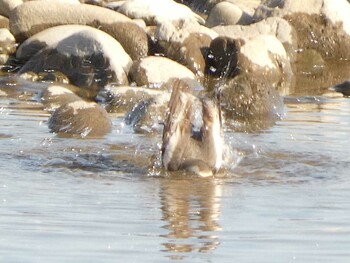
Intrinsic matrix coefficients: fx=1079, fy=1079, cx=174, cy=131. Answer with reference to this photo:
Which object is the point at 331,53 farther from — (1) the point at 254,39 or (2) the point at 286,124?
(2) the point at 286,124

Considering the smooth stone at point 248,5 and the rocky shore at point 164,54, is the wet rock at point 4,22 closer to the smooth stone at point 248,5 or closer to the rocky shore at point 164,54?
the rocky shore at point 164,54

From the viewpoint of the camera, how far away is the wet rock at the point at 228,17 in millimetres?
18094

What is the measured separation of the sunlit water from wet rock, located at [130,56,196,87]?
3.12m

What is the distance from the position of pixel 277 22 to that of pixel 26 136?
7800 mm

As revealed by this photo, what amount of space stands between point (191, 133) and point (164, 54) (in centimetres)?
722

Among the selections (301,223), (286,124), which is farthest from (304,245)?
(286,124)

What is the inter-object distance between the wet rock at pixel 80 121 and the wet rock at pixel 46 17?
5020 mm

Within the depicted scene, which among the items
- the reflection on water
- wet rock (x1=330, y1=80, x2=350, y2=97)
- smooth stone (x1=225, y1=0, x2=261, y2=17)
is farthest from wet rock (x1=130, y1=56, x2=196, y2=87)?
the reflection on water

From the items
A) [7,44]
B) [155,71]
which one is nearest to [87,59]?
[155,71]

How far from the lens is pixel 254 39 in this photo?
15.0m

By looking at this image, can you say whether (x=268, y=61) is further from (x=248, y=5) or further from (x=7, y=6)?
(x=248, y=5)

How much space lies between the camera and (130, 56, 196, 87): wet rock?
13625mm

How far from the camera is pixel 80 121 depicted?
10078 mm

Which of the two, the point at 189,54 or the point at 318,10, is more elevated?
the point at 318,10
